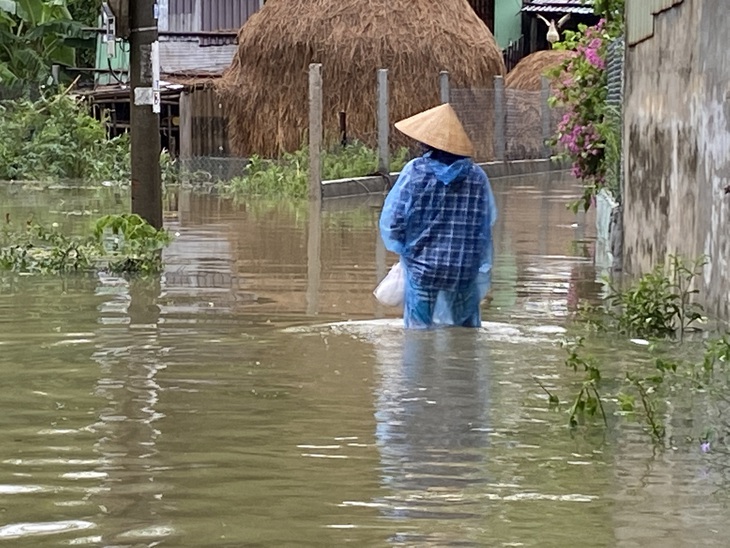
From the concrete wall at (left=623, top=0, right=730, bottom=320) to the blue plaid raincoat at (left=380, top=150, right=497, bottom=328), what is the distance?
50.8 inches

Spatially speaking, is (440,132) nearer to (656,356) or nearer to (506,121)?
(656,356)

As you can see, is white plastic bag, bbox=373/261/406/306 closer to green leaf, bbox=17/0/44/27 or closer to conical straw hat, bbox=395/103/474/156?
conical straw hat, bbox=395/103/474/156

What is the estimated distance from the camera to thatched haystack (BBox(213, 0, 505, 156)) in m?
26.2

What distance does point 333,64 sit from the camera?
86.4ft

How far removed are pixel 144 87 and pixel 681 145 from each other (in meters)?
4.36

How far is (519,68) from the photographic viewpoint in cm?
3425

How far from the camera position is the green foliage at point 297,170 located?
22.4 meters

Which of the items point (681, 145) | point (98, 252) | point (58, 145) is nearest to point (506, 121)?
point (58, 145)

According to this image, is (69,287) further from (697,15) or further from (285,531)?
(285,531)

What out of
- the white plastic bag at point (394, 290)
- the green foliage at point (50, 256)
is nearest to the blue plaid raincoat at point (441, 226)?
the white plastic bag at point (394, 290)

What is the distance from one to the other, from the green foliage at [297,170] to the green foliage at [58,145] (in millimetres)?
2937

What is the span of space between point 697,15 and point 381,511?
5.42 m

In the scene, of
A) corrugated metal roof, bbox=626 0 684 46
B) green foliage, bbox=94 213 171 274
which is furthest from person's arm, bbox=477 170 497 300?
green foliage, bbox=94 213 171 274

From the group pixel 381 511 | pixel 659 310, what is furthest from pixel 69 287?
pixel 381 511
